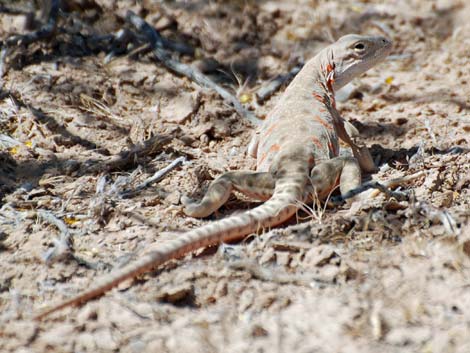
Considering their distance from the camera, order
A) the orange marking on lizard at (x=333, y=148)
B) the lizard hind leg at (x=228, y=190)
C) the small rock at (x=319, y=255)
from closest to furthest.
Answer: the small rock at (x=319, y=255), the lizard hind leg at (x=228, y=190), the orange marking on lizard at (x=333, y=148)

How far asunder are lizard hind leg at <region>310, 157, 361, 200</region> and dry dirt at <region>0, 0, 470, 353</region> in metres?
0.20

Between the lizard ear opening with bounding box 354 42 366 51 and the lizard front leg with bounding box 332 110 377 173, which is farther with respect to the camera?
the lizard ear opening with bounding box 354 42 366 51

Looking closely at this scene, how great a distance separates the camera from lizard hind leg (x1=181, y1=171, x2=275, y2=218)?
5242mm

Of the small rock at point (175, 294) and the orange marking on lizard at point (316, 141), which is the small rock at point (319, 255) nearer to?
the small rock at point (175, 294)

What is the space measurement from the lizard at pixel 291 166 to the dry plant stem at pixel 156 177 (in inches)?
25.8

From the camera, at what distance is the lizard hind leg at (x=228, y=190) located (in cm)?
524

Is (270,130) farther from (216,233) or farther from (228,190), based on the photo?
(216,233)

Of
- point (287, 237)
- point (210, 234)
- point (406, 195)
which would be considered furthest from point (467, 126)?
point (210, 234)

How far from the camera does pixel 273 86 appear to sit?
8125 mm

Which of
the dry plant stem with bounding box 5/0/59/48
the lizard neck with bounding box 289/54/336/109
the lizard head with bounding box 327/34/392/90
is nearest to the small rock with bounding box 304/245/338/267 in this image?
the lizard neck with bounding box 289/54/336/109

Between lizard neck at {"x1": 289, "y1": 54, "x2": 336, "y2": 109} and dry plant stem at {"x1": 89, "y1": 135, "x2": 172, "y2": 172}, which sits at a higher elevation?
lizard neck at {"x1": 289, "y1": 54, "x2": 336, "y2": 109}

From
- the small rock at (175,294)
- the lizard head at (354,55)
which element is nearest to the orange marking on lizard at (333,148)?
the lizard head at (354,55)

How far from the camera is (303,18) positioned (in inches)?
377

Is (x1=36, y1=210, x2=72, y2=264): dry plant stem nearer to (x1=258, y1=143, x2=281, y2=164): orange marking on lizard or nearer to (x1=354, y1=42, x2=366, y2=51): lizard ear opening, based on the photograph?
(x1=258, y1=143, x2=281, y2=164): orange marking on lizard
